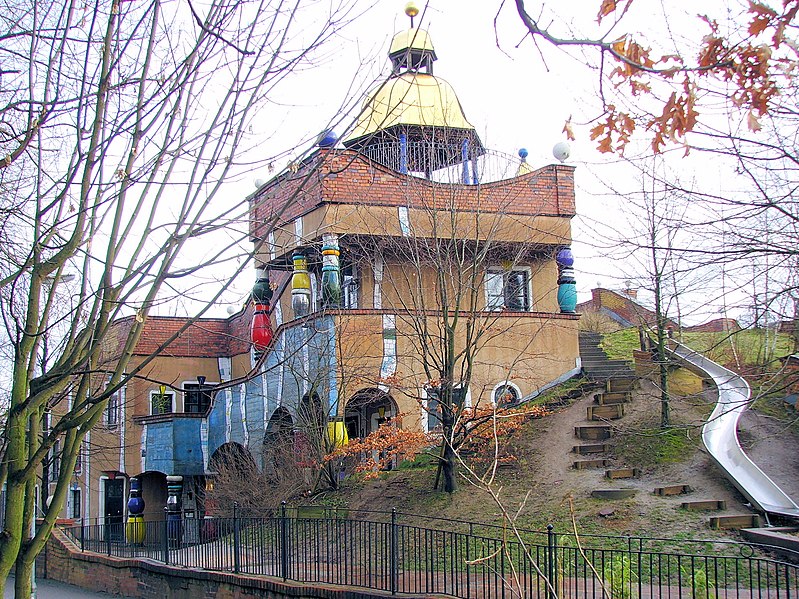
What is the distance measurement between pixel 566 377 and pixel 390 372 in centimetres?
403

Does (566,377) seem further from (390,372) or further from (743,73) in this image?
(743,73)

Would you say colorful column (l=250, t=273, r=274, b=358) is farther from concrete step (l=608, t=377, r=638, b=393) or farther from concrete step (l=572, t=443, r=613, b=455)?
concrete step (l=572, t=443, r=613, b=455)

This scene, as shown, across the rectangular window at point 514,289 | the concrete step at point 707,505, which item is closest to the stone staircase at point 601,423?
the concrete step at point 707,505

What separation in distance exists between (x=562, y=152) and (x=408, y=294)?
442cm

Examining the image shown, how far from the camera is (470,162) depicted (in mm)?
20219

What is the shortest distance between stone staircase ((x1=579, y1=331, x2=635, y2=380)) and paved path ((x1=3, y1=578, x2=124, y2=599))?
10.00 metres

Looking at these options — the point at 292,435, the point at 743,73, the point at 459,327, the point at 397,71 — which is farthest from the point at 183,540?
the point at 743,73

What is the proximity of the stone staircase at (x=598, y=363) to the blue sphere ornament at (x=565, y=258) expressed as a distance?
2065mm

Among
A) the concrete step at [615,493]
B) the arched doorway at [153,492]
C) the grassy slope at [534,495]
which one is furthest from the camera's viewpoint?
the arched doorway at [153,492]

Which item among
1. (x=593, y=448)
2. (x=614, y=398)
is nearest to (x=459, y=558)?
(x=593, y=448)

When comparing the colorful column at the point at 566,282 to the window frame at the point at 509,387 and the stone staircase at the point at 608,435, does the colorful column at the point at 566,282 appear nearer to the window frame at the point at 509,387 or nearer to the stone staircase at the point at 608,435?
the stone staircase at the point at 608,435

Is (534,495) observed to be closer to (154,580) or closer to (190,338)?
(154,580)

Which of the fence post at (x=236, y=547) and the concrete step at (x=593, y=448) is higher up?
the concrete step at (x=593, y=448)

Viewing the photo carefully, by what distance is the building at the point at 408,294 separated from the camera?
53.8 ft
